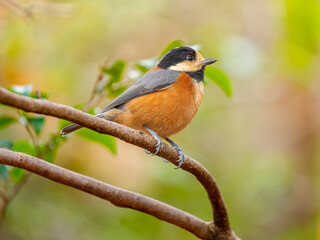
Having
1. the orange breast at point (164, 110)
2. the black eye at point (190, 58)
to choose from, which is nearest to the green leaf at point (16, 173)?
the orange breast at point (164, 110)

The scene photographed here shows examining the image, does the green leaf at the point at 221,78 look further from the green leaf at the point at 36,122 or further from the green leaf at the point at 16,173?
the green leaf at the point at 16,173

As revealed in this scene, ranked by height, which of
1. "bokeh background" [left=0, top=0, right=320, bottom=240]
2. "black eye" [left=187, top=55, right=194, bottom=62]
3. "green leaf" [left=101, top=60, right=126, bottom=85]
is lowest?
"bokeh background" [left=0, top=0, right=320, bottom=240]

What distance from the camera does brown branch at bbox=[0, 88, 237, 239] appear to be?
1.64 meters

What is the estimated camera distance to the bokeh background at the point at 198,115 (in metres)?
4.71

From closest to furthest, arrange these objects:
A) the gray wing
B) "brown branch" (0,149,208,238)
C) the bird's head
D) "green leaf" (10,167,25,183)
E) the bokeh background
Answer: "brown branch" (0,149,208,238) → "green leaf" (10,167,25,183) → the gray wing → the bird's head → the bokeh background

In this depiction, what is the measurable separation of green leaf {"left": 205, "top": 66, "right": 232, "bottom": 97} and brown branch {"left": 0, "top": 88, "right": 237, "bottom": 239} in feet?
1.60

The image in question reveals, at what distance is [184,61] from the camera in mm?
3285

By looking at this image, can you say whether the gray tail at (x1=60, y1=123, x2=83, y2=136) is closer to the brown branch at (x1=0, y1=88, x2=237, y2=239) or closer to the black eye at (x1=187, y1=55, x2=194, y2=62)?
the brown branch at (x1=0, y1=88, x2=237, y2=239)

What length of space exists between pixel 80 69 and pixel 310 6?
2.71 meters

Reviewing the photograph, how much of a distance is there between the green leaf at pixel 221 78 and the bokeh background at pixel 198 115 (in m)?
1.66

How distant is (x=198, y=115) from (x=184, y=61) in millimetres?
2255

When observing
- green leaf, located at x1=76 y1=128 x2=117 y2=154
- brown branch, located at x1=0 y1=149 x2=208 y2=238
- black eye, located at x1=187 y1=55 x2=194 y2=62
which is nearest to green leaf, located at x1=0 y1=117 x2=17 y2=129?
green leaf, located at x1=76 y1=128 x2=117 y2=154

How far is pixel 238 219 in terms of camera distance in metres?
5.27

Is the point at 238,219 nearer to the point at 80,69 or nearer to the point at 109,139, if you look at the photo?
the point at 80,69
